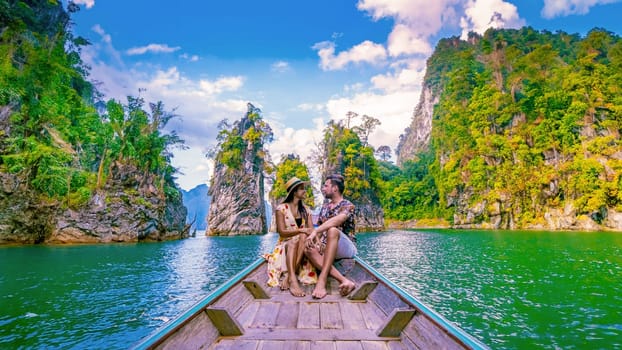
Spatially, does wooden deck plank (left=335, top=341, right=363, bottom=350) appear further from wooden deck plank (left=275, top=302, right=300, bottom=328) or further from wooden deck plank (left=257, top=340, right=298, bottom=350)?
wooden deck plank (left=275, top=302, right=300, bottom=328)

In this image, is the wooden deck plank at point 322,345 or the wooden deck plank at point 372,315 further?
the wooden deck plank at point 372,315

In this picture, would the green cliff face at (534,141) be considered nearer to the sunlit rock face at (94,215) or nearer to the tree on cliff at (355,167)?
the tree on cliff at (355,167)

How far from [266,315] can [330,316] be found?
554 mm

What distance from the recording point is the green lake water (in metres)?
4.85

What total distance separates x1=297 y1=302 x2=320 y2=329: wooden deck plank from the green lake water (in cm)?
312

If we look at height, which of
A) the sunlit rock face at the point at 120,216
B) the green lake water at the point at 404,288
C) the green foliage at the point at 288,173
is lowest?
the green lake water at the point at 404,288

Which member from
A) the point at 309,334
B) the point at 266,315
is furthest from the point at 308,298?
the point at 309,334

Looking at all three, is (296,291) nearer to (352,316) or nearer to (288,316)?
(288,316)

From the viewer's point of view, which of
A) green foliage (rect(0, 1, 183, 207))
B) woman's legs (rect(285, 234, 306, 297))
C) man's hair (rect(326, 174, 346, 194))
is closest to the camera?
woman's legs (rect(285, 234, 306, 297))

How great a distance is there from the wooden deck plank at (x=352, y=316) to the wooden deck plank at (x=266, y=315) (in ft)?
1.92

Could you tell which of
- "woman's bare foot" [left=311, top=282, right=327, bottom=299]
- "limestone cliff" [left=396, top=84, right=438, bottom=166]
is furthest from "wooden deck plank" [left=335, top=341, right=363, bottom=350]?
"limestone cliff" [left=396, top=84, right=438, bottom=166]

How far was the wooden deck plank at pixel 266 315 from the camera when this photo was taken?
8.30 ft

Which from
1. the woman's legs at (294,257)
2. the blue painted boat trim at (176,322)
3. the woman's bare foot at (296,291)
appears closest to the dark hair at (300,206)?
the woman's legs at (294,257)

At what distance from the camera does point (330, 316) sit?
107 inches
